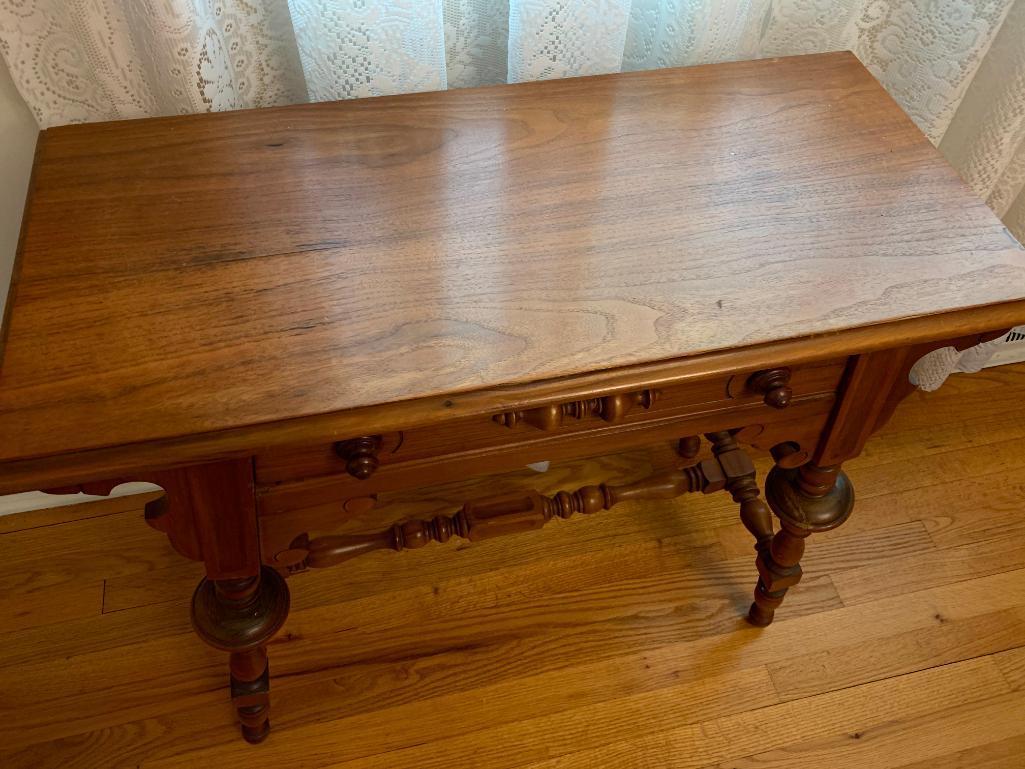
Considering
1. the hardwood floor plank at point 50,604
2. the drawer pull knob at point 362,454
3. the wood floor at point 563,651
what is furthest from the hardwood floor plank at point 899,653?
the hardwood floor plank at point 50,604

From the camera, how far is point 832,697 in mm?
1226

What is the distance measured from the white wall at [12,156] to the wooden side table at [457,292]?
11cm

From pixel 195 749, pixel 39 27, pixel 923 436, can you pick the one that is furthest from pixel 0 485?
pixel 923 436

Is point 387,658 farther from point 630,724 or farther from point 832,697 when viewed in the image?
point 832,697

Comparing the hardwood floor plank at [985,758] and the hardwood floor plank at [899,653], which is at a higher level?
Result: the hardwood floor plank at [899,653]

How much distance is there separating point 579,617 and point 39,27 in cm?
94

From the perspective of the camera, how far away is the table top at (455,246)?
29.0 inches

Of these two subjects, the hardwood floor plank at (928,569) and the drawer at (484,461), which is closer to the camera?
the drawer at (484,461)

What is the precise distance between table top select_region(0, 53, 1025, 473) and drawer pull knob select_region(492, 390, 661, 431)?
6 centimetres

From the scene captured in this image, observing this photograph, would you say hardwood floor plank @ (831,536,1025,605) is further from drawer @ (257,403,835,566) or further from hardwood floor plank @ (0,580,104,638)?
hardwood floor plank @ (0,580,104,638)

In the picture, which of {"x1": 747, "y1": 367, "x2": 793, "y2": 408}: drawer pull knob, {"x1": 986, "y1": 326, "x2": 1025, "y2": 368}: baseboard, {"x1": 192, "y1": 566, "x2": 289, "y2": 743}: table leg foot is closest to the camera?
{"x1": 747, "y1": 367, "x2": 793, "y2": 408}: drawer pull knob

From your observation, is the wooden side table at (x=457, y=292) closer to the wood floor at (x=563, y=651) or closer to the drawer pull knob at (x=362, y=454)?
the drawer pull knob at (x=362, y=454)

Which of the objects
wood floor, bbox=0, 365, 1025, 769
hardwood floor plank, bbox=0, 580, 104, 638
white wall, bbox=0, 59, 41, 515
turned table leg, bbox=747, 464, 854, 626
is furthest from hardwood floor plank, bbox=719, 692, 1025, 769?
white wall, bbox=0, 59, 41, 515

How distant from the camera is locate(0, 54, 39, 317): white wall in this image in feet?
3.27
